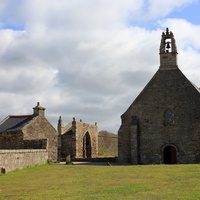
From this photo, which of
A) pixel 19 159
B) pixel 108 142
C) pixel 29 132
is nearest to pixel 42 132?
pixel 29 132

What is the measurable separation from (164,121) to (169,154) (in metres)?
3.02

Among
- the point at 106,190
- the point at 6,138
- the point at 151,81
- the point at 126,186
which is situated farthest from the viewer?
the point at 151,81

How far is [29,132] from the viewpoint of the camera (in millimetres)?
31078

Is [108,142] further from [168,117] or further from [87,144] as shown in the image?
[168,117]

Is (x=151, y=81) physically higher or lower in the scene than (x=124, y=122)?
higher

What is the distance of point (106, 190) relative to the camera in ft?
39.6

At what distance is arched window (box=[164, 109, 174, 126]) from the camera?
31516 millimetres

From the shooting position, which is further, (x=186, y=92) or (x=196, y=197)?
(x=186, y=92)

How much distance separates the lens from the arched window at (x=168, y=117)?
3152 cm

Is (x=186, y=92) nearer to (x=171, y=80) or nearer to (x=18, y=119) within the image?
(x=171, y=80)

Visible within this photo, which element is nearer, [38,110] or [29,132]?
[29,132]

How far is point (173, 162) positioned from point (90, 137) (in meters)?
16.4

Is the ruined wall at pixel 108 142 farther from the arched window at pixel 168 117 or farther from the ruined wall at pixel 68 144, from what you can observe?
the arched window at pixel 168 117

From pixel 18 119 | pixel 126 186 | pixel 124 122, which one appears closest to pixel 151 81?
pixel 124 122
